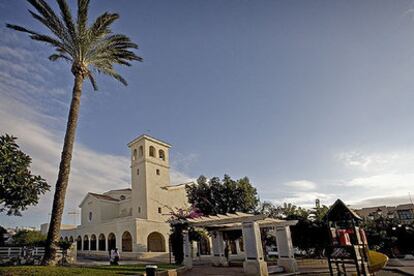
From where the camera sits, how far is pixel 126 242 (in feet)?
110

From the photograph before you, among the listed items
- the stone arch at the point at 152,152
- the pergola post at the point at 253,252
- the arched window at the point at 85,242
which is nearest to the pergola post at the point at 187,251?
the pergola post at the point at 253,252

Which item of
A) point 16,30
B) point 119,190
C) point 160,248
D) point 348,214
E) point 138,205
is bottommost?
point 160,248

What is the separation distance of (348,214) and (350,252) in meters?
1.74

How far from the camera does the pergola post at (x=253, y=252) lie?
45.7ft

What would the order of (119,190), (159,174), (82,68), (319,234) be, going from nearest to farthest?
(82,68) → (319,234) → (159,174) → (119,190)

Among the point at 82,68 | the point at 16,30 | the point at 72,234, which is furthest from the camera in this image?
the point at 72,234

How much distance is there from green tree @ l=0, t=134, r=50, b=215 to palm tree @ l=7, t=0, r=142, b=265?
13.0 feet

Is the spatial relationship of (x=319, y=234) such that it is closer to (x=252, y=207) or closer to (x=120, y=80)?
(x=252, y=207)

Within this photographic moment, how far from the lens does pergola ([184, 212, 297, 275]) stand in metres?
14.2

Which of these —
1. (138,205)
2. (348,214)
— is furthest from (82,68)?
(138,205)

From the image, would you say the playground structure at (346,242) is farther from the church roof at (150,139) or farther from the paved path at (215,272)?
the church roof at (150,139)

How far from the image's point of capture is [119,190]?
46469 mm

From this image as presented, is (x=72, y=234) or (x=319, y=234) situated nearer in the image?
(x=319, y=234)

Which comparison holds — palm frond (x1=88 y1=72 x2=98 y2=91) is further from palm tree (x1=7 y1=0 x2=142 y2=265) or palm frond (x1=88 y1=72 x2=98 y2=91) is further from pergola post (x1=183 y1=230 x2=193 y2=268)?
pergola post (x1=183 y1=230 x2=193 y2=268)
